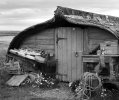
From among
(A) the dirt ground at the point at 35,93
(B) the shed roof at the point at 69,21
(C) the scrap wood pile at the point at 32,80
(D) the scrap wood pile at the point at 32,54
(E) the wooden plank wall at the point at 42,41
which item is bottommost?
(A) the dirt ground at the point at 35,93

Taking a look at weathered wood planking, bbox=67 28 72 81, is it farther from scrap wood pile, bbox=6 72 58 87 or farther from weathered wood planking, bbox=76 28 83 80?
scrap wood pile, bbox=6 72 58 87

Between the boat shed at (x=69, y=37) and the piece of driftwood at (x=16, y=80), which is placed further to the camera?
the piece of driftwood at (x=16, y=80)

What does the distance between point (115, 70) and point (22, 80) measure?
A: 4045 millimetres

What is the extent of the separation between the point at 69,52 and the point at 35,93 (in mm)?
2547

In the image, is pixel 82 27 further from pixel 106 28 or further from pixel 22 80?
pixel 22 80

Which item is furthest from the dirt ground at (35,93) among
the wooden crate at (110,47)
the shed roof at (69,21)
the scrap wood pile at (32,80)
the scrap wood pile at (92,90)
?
the shed roof at (69,21)

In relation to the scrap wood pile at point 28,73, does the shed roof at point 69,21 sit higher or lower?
higher

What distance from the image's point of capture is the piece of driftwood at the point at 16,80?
39.4ft

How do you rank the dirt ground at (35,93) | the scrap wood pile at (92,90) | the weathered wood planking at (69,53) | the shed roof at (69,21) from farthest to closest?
the weathered wood planking at (69,53)
the shed roof at (69,21)
the dirt ground at (35,93)
the scrap wood pile at (92,90)

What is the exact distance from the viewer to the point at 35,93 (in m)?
11.0

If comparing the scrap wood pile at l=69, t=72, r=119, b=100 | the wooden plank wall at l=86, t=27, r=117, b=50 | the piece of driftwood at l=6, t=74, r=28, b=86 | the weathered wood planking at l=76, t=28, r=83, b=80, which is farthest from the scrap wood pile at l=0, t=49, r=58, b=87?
the scrap wood pile at l=69, t=72, r=119, b=100

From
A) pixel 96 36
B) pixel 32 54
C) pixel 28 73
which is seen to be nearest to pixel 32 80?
pixel 28 73

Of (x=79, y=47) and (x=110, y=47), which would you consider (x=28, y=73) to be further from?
(x=110, y=47)

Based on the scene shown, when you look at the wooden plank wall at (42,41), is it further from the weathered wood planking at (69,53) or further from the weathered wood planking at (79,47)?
the weathered wood planking at (79,47)
